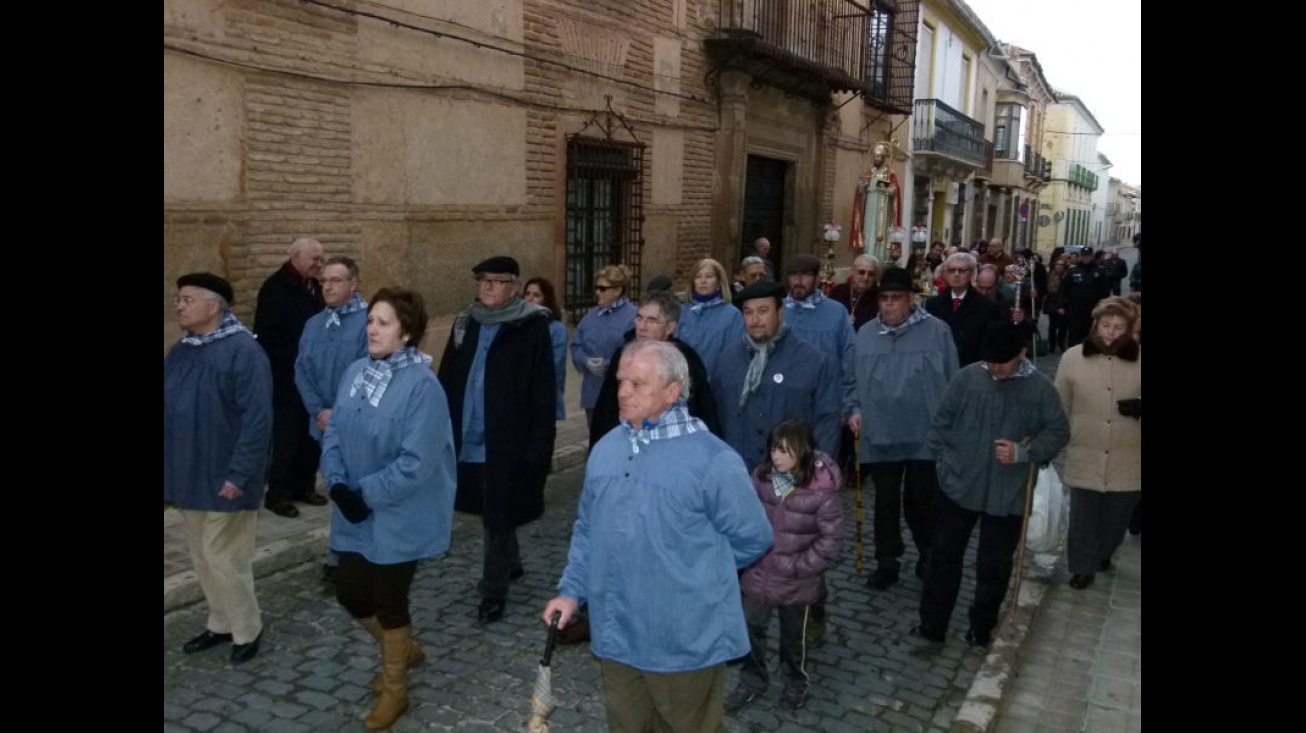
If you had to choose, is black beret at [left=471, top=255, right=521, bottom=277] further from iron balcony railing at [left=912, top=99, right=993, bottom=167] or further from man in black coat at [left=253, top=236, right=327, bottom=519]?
iron balcony railing at [left=912, top=99, right=993, bottom=167]

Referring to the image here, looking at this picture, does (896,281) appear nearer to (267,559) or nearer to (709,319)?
(709,319)

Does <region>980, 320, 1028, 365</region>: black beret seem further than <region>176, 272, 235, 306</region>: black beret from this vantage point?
Yes

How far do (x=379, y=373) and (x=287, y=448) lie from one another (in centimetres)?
314

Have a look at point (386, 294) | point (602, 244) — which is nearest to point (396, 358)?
point (386, 294)

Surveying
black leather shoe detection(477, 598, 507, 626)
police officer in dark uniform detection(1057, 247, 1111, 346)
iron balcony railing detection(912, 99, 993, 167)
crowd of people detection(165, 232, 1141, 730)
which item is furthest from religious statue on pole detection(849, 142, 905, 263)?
black leather shoe detection(477, 598, 507, 626)

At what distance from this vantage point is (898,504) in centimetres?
583

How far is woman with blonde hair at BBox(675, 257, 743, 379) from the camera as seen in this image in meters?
6.51

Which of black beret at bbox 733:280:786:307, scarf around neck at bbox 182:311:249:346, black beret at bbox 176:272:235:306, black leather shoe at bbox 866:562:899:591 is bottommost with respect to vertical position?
black leather shoe at bbox 866:562:899:591

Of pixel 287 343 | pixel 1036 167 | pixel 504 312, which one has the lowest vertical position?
pixel 287 343

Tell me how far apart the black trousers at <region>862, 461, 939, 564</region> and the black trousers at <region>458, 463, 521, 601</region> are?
2.14 meters

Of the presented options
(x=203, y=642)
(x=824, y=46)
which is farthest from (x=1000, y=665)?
(x=824, y=46)
